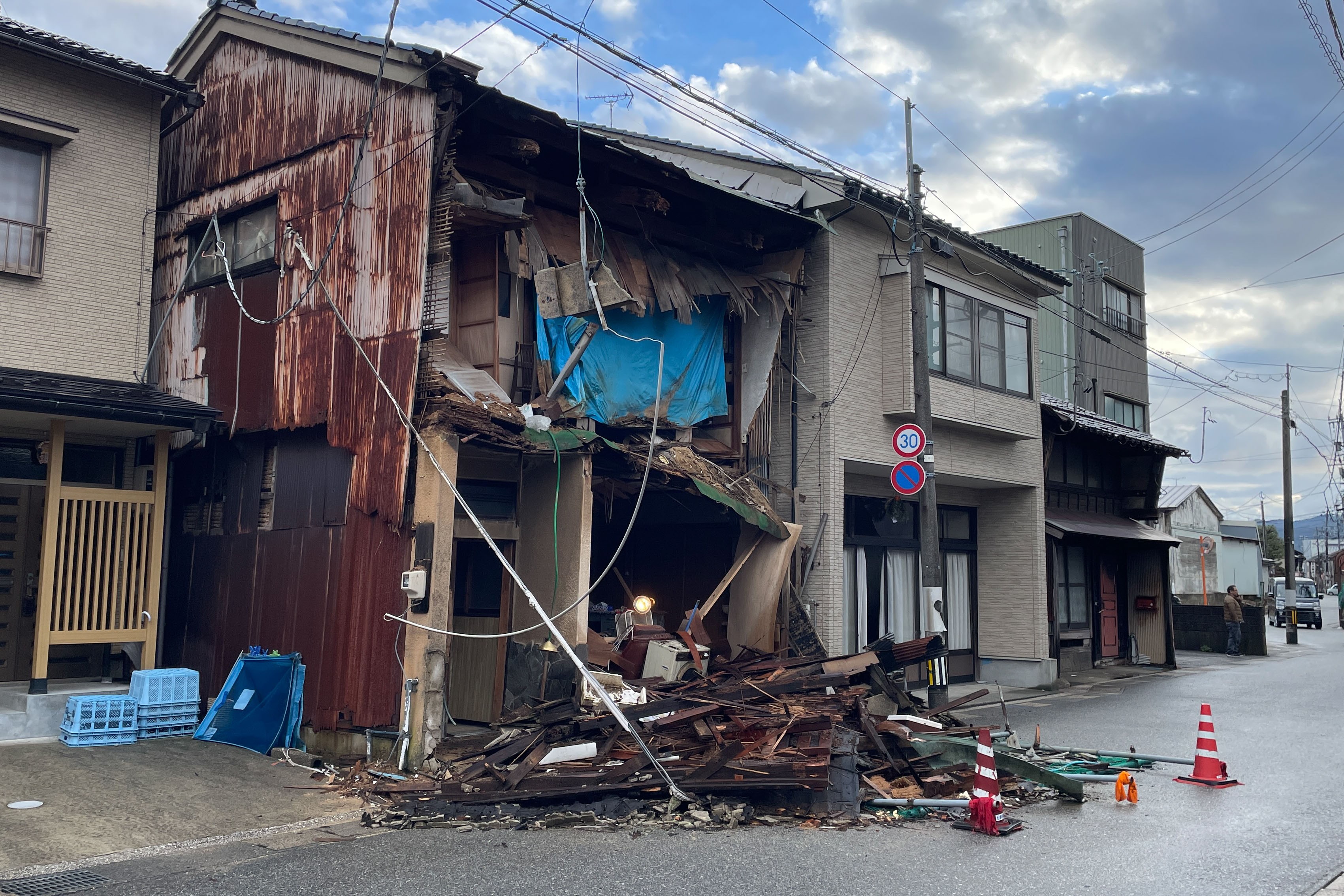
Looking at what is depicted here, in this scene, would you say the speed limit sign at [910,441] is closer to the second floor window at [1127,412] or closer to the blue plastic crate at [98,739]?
the blue plastic crate at [98,739]

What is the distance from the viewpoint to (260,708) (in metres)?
11.1

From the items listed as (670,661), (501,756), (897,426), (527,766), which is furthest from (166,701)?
(897,426)

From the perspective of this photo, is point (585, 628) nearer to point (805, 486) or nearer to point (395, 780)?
point (395, 780)

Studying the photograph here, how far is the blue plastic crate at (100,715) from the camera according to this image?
33.8ft

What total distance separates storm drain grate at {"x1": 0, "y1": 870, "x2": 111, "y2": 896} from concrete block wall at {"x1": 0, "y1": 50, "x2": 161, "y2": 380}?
741cm

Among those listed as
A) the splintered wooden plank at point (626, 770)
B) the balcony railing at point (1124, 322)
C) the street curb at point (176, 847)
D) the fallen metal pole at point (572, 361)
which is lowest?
the street curb at point (176, 847)

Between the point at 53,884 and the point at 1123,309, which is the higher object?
the point at 1123,309

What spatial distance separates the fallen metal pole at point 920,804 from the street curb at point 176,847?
458 centimetres

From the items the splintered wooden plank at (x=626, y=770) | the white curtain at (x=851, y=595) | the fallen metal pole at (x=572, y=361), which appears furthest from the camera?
the white curtain at (x=851, y=595)

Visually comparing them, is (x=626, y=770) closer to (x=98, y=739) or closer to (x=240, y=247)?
(x=98, y=739)

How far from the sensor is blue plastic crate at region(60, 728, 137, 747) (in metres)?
10.3

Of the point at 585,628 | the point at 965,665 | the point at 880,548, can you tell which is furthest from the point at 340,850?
the point at 965,665

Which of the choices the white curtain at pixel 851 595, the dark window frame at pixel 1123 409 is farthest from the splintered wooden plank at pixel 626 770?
the dark window frame at pixel 1123 409

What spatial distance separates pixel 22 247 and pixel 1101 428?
20460mm
